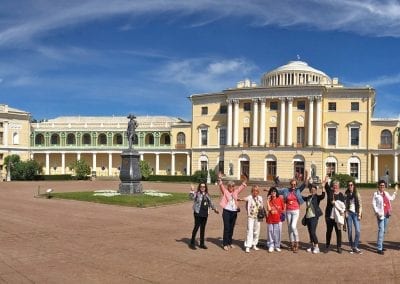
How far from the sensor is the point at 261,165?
64.4 meters

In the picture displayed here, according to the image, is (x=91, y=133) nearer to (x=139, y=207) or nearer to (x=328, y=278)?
(x=139, y=207)

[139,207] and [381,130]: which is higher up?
[381,130]

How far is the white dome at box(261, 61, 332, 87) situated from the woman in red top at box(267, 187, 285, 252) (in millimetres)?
57415

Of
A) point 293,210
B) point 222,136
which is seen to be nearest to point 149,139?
point 222,136

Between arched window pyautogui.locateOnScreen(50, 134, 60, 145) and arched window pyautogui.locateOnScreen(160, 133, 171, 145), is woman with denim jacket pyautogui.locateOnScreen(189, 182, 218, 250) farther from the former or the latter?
arched window pyautogui.locateOnScreen(50, 134, 60, 145)

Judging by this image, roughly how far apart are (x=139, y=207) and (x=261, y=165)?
40.7 m

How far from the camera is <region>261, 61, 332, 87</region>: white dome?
229 ft

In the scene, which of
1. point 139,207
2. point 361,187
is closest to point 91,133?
point 361,187

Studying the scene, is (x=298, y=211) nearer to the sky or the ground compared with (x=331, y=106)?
nearer to the ground

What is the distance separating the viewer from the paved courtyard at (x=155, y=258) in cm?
995

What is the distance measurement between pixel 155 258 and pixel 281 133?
176ft

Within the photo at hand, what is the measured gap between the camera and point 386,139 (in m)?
62.6

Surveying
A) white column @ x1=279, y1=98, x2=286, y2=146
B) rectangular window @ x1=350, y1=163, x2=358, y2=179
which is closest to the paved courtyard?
white column @ x1=279, y1=98, x2=286, y2=146

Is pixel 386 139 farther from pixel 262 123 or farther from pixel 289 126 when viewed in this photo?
pixel 262 123
